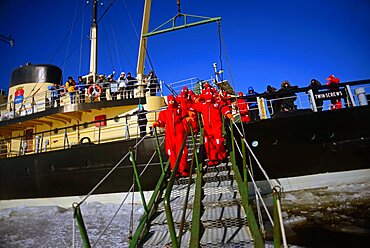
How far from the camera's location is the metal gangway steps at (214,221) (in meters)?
2.57

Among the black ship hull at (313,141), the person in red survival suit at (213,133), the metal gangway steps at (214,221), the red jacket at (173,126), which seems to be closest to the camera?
the metal gangway steps at (214,221)

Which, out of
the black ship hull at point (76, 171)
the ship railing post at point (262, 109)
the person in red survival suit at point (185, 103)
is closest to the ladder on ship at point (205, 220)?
the person in red survival suit at point (185, 103)

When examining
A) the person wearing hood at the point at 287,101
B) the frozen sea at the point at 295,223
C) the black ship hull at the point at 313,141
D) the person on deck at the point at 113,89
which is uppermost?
the person on deck at the point at 113,89

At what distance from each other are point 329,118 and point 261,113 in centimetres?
167

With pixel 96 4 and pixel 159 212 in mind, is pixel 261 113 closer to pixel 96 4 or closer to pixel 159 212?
pixel 159 212

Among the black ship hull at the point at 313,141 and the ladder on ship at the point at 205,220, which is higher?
the black ship hull at the point at 313,141

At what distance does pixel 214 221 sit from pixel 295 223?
2.26m

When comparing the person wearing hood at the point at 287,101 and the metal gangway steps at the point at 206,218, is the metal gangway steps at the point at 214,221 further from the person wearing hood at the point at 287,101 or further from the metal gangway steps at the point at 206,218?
the person wearing hood at the point at 287,101

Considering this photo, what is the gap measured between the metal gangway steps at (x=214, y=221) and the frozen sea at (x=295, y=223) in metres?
1.23

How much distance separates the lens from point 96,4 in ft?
42.8

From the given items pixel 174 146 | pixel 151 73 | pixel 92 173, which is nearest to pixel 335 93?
pixel 174 146

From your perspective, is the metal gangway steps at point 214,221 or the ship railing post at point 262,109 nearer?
the metal gangway steps at point 214,221

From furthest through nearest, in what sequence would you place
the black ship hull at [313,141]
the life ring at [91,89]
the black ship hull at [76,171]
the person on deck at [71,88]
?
the person on deck at [71,88]
the life ring at [91,89]
the black ship hull at [76,171]
the black ship hull at [313,141]

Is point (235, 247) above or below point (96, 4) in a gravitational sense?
below
